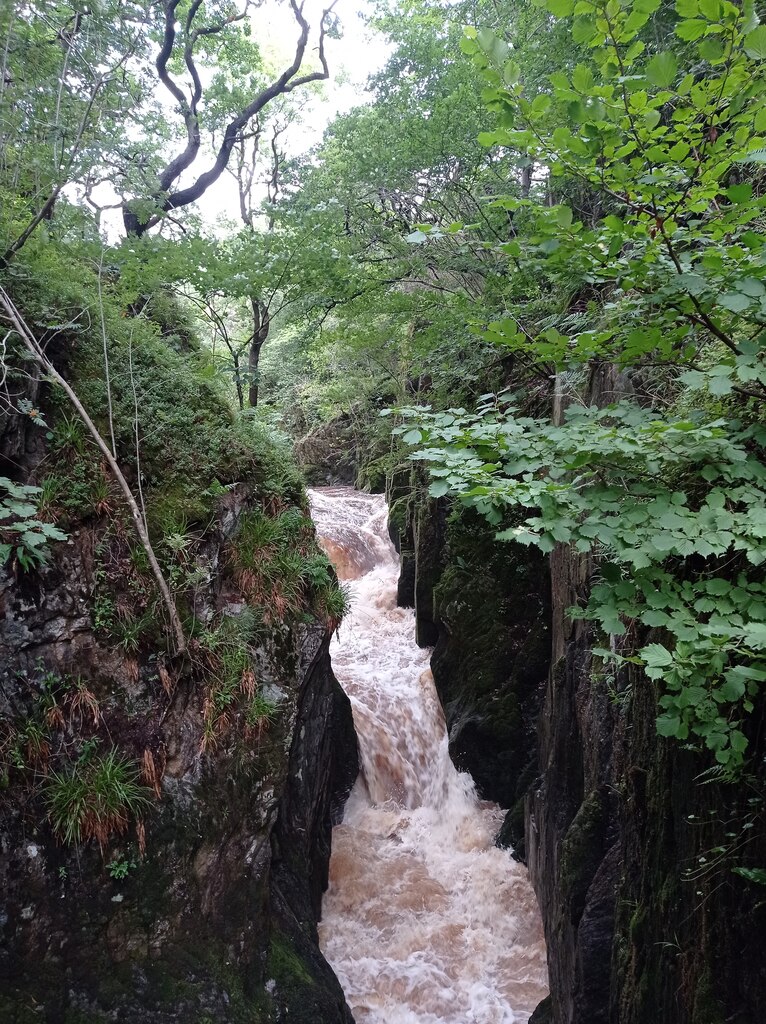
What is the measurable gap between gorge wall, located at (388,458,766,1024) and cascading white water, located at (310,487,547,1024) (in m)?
0.41

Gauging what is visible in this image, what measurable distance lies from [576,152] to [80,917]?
5505 millimetres

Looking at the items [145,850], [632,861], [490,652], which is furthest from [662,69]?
[490,652]

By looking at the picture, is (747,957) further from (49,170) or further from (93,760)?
(49,170)

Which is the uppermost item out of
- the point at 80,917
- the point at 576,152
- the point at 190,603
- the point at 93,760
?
the point at 576,152

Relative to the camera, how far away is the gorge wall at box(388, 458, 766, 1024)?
257 centimetres

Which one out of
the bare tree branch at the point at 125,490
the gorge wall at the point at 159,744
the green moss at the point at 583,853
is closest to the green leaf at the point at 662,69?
the bare tree branch at the point at 125,490

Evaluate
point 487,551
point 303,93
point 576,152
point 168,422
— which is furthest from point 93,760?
point 303,93

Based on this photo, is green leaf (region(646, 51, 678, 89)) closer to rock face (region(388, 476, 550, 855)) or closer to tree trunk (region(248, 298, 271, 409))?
tree trunk (region(248, 298, 271, 409))

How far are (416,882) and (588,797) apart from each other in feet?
10.5

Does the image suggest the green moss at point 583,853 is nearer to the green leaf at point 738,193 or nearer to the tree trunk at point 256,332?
the green leaf at point 738,193

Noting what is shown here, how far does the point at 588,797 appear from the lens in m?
5.17

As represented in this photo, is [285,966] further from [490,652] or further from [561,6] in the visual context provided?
[561,6]

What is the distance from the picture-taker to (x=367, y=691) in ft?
31.9

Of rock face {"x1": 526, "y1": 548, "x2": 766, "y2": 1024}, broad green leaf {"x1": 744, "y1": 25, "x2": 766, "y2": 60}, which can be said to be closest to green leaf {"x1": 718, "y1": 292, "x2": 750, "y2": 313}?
broad green leaf {"x1": 744, "y1": 25, "x2": 766, "y2": 60}
